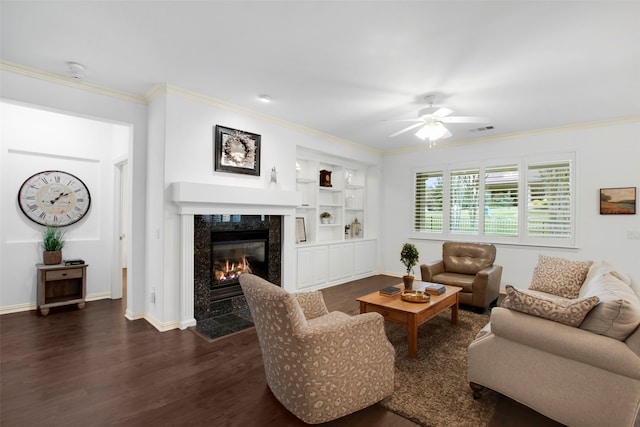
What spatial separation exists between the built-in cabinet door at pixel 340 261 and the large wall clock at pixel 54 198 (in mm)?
4078

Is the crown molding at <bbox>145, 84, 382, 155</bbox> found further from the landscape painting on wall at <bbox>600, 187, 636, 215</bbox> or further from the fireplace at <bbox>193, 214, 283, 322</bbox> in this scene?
the landscape painting on wall at <bbox>600, 187, 636, 215</bbox>

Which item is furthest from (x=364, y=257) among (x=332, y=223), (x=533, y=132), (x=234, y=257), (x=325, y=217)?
(x=533, y=132)

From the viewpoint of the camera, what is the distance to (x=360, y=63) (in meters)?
2.95

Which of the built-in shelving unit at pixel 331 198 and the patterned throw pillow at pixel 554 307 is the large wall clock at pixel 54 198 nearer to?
the built-in shelving unit at pixel 331 198

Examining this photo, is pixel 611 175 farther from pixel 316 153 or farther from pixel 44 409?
pixel 44 409

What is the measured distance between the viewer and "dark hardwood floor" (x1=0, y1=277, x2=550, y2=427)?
2.04 meters

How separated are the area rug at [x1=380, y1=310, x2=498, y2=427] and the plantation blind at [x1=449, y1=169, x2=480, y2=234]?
2.65 meters

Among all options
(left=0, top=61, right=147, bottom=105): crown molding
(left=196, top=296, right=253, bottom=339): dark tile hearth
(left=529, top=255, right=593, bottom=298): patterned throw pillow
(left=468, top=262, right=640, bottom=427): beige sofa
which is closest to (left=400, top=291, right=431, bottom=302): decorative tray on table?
(left=468, top=262, right=640, bottom=427): beige sofa

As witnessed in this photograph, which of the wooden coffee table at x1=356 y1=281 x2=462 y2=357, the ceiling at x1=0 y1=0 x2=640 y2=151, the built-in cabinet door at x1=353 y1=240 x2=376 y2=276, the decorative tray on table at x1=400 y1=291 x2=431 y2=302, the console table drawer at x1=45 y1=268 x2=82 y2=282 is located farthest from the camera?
the built-in cabinet door at x1=353 y1=240 x2=376 y2=276

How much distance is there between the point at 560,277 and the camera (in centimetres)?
A: 345

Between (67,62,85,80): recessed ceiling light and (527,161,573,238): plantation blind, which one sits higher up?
(67,62,85,80): recessed ceiling light

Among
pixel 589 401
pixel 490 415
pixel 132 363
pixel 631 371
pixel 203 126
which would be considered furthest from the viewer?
pixel 203 126

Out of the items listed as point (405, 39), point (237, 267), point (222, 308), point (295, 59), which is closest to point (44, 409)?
point (222, 308)

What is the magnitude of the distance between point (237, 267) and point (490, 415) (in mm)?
3337
